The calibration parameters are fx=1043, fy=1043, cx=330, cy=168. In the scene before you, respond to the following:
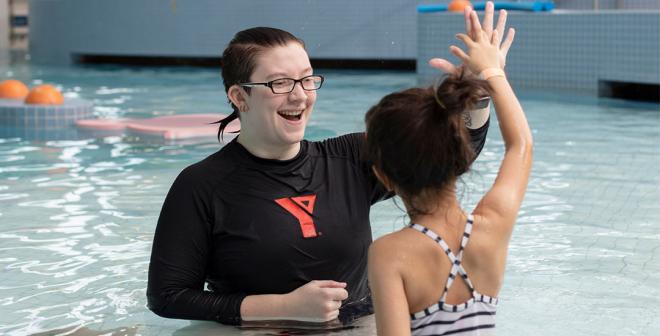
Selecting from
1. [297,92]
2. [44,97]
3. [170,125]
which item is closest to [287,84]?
[297,92]

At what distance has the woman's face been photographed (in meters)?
2.71

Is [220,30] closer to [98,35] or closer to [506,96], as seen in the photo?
[98,35]

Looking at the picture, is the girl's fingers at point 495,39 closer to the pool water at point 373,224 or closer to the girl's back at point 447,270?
the pool water at point 373,224

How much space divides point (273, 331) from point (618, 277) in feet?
6.87

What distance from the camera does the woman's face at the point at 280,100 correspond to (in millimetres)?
2707

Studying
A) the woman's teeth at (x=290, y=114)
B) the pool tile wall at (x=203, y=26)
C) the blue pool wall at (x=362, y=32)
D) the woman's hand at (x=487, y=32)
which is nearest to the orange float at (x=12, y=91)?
the blue pool wall at (x=362, y=32)

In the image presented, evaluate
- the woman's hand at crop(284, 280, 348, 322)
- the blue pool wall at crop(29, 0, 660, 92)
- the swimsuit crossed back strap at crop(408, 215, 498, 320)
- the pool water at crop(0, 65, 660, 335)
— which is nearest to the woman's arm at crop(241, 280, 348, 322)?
the woman's hand at crop(284, 280, 348, 322)

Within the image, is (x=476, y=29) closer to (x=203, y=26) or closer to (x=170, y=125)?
(x=170, y=125)

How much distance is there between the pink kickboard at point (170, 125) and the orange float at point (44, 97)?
0.50 meters

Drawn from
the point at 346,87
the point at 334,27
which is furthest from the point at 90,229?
the point at 334,27

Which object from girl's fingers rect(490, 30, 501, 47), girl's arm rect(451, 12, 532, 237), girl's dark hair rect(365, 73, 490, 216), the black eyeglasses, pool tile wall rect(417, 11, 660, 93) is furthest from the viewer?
pool tile wall rect(417, 11, 660, 93)

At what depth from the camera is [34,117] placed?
9.27 meters

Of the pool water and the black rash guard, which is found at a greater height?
the black rash guard

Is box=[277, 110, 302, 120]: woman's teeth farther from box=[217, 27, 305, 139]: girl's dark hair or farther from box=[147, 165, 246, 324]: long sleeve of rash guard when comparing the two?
box=[147, 165, 246, 324]: long sleeve of rash guard
